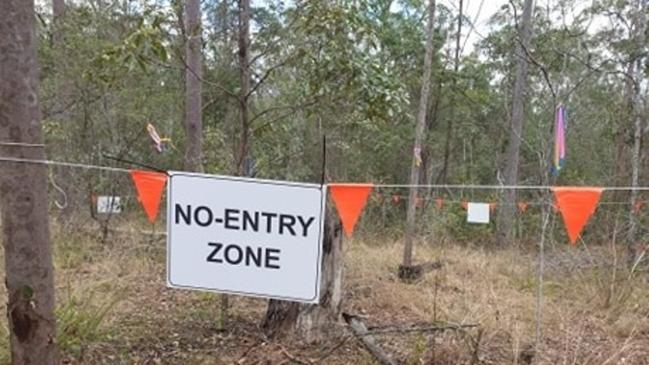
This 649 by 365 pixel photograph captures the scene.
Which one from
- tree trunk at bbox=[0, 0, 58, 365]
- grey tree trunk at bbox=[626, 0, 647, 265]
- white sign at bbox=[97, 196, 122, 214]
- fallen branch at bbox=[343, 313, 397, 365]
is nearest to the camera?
tree trunk at bbox=[0, 0, 58, 365]

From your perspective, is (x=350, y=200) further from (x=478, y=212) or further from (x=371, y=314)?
(x=478, y=212)

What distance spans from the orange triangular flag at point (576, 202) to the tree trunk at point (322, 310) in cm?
151

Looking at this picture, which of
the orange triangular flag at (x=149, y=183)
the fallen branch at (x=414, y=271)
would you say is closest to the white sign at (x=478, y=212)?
the fallen branch at (x=414, y=271)

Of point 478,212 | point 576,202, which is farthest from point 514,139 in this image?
point 576,202

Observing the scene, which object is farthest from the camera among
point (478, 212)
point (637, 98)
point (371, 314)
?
point (637, 98)

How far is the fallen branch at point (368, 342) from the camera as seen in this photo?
3696 mm

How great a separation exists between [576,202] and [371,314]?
2222 millimetres

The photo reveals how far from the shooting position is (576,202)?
350 cm

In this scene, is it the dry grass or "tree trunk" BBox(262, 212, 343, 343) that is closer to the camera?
the dry grass

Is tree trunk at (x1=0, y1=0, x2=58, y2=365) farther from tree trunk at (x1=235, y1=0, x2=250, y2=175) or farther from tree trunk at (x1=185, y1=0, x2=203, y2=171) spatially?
tree trunk at (x1=185, y1=0, x2=203, y2=171)

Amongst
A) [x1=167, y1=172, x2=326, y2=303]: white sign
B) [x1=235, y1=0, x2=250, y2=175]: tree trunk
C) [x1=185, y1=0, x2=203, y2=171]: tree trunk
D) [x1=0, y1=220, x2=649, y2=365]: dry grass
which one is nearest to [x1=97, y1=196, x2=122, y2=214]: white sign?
[x1=0, y1=220, x2=649, y2=365]: dry grass

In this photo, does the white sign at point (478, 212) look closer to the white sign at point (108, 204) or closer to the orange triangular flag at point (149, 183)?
the orange triangular flag at point (149, 183)

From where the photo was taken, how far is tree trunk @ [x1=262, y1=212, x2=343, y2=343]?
401 cm

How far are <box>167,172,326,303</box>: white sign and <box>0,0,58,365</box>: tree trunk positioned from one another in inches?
26.5
